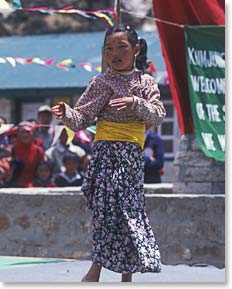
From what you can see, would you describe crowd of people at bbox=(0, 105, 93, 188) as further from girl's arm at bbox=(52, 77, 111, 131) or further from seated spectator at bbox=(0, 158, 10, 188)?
girl's arm at bbox=(52, 77, 111, 131)

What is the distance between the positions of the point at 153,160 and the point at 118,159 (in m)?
5.77

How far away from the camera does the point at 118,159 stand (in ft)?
18.5

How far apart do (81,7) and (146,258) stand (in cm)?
1830

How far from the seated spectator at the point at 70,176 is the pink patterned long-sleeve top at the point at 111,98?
18.7ft

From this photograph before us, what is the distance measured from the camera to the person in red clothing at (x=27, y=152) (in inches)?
446

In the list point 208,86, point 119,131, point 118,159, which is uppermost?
point 208,86

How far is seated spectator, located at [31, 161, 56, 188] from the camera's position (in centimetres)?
1140

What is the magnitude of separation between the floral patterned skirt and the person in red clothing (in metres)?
5.69

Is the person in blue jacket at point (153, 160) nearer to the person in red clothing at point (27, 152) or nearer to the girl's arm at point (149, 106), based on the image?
the person in red clothing at point (27, 152)

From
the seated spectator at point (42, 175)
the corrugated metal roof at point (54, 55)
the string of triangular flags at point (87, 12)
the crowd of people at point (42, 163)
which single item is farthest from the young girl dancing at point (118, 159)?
the corrugated metal roof at point (54, 55)

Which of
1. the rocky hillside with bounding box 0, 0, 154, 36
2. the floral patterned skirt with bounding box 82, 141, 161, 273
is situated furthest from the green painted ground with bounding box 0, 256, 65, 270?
the rocky hillside with bounding box 0, 0, 154, 36

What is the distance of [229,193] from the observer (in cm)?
580

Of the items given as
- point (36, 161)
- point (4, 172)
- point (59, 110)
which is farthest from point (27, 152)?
point (59, 110)

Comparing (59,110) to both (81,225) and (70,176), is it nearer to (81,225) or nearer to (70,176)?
(81,225)
